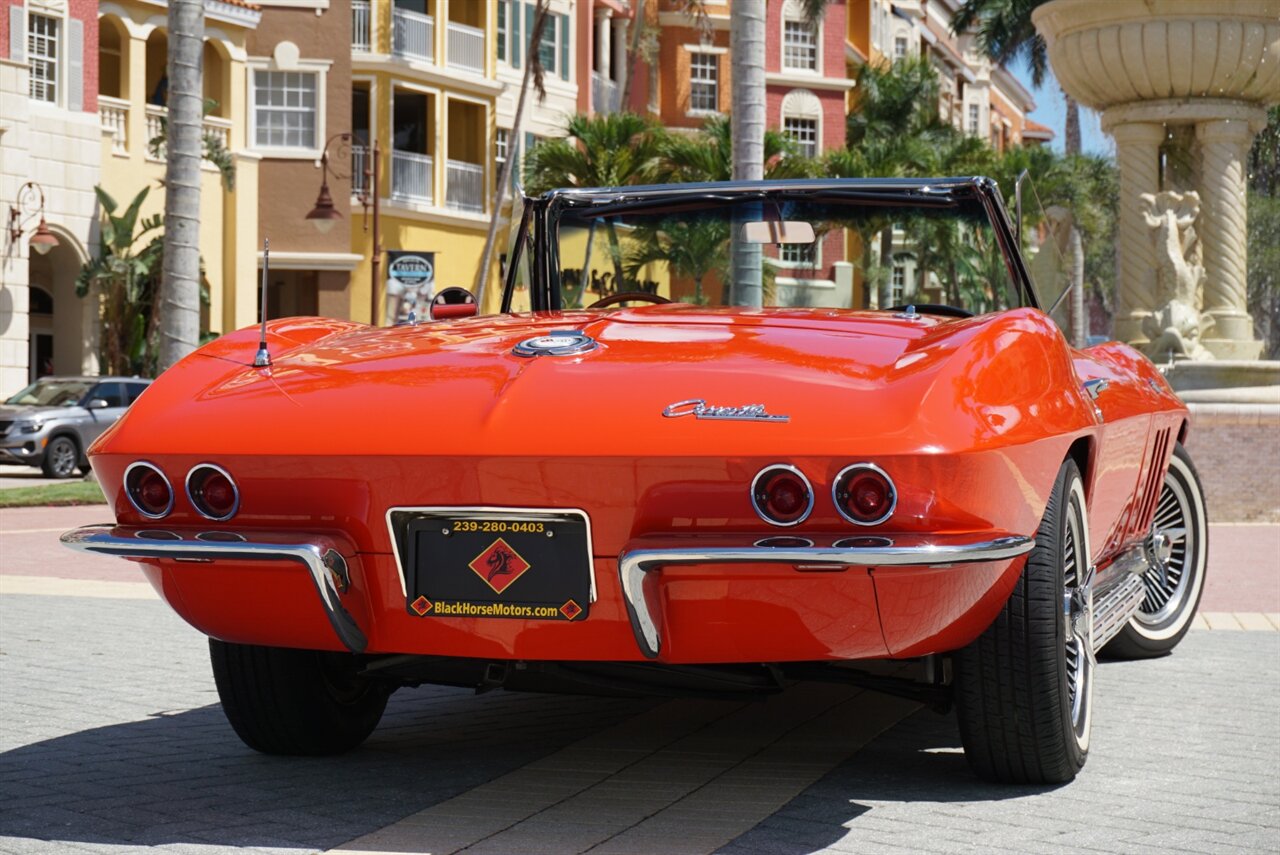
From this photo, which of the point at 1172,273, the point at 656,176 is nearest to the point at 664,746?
the point at 1172,273

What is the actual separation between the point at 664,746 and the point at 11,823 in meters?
1.82

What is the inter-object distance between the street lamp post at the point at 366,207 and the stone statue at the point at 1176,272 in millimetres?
16211

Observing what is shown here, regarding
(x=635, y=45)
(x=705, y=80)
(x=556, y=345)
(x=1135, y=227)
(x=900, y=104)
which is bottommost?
(x=556, y=345)

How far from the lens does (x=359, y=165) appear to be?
1658 inches

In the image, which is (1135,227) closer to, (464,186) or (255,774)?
(255,774)

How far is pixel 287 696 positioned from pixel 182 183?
12.6 metres

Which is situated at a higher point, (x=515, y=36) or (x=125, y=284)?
(x=515, y=36)

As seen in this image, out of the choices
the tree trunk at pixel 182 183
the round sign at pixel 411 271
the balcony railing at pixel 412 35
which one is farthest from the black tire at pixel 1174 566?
the balcony railing at pixel 412 35

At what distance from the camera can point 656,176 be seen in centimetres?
3706

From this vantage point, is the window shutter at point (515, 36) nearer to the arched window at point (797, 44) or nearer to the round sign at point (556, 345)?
the arched window at point (797, 44)

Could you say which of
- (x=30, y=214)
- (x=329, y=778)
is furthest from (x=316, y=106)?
(x=329, y=778)

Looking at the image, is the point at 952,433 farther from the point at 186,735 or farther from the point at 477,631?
the point at 186,735

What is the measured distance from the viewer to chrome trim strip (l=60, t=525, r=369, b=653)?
4.26 m

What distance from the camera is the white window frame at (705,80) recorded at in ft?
Result: 182
